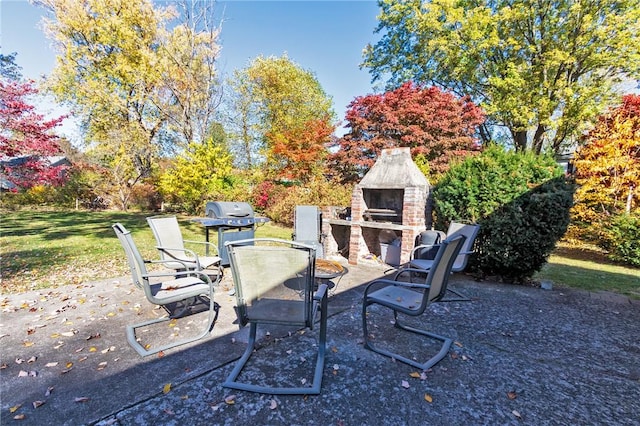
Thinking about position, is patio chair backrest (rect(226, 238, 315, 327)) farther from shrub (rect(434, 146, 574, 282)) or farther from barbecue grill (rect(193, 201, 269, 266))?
shrub (rect(434, 146, 574, 282))

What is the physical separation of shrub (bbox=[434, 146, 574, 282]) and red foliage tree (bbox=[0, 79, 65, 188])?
9.57 metres

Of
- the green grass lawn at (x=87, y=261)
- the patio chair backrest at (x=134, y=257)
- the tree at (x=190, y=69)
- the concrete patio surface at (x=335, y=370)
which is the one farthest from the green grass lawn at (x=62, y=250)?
the tree at (x=190, y=69)

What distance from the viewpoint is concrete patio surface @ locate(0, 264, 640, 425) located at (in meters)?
1.84

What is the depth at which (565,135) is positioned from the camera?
10.2m

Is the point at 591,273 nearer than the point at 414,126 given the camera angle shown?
Yes

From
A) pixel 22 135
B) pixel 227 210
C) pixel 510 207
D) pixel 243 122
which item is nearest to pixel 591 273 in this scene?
pixel 510 207

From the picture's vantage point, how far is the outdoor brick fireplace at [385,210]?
5105mm

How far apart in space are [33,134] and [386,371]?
31.9 feet

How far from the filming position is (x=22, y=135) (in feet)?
23.4

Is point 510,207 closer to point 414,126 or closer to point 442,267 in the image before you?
point 442,267

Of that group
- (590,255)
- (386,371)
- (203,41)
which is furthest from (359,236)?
(203,41)

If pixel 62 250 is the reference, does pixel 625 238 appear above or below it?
above

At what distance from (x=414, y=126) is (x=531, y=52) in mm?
4931

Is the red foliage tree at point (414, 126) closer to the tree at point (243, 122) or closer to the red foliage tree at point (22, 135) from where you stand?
the red foliage tree at point (22, 135)
